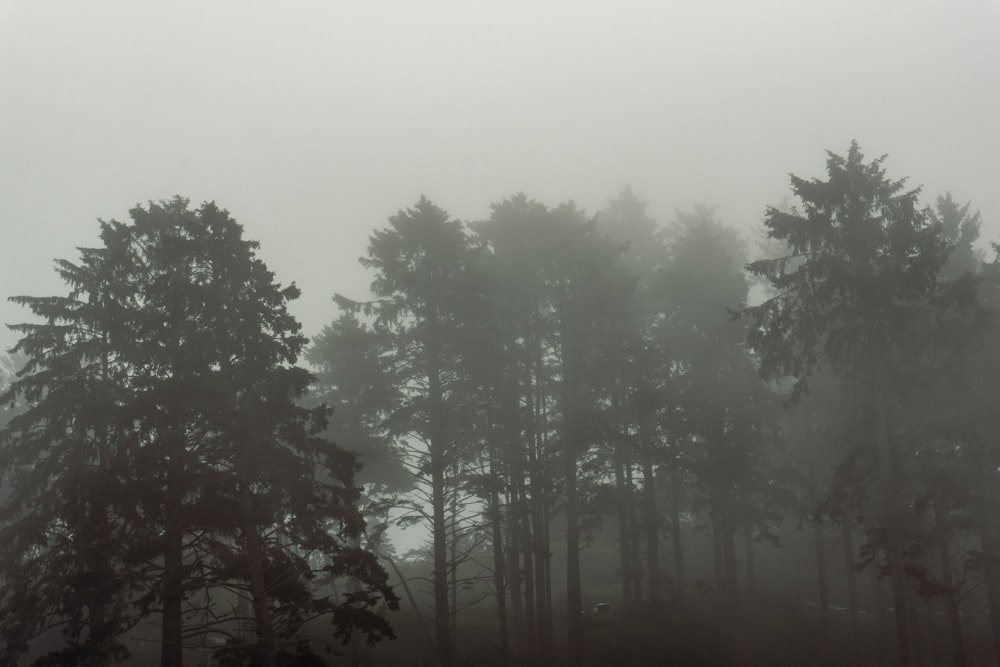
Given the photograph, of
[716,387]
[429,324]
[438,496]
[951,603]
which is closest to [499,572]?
[438,496]

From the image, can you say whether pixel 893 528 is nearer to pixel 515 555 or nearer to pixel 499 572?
pixel 499 572

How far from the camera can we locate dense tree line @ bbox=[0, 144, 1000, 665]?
15.4 metres

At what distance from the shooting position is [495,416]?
2305cm

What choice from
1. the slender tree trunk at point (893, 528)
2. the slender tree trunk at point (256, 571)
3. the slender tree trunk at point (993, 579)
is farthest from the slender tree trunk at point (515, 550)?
the slender tree trunk at point (993, 579)

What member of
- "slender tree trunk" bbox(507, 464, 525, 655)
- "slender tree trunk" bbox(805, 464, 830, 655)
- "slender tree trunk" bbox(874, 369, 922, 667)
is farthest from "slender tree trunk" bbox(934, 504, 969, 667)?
"slender tree trunk" bbox(507, 464, 525, 655)

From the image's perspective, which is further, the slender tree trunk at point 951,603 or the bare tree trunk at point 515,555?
the bare tree trunk at point 515,555

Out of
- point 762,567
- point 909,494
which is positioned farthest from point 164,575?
point 762,567

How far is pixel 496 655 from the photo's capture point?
2452 centimetres

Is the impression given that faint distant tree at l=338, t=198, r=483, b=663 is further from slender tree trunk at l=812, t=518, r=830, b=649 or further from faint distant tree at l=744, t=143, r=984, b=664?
slender tree trunk at l=812, t=518, r=830, b=649

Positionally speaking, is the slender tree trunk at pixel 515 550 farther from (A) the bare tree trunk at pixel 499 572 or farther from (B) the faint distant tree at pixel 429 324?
(B) the faint distant tree at pixel 429 324

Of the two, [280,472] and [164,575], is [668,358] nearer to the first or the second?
[280,472]

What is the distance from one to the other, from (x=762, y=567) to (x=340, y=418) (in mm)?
28043

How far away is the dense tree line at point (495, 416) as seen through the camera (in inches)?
605

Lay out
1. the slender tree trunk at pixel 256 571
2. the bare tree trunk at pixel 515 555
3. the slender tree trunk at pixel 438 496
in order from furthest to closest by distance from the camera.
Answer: the bare tree trunk at pixel 515 555 → the slender tree trunk at pixel 438 496 → the slender tree trunk at pixel 256 571
